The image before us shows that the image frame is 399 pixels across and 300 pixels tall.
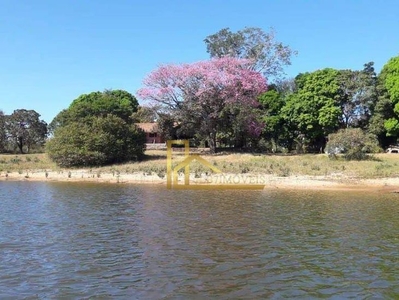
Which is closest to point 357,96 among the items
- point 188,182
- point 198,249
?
point 188,182

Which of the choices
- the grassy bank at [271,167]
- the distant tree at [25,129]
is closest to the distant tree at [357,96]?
the grassy bank at [271,167]

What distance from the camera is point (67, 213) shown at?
17.2 m

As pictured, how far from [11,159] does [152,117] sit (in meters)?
15.9

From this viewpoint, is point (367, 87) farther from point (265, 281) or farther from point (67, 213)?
point (265, 281)

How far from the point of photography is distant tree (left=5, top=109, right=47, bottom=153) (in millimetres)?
62250

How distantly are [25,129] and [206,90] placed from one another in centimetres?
3437

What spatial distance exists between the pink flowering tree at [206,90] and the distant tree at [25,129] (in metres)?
27.7

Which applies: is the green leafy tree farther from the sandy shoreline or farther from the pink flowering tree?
the sandy shoreline

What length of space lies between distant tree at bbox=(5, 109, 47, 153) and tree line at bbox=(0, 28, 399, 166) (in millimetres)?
14122

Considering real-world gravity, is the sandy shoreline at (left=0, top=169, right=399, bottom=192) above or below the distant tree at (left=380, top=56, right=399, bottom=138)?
below

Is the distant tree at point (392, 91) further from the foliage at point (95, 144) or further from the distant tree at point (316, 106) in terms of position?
the foliage at point (95, 144)

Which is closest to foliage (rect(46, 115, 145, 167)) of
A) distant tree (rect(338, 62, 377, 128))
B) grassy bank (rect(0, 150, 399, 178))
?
grassy bank (rect(0, 150, 399, 178))

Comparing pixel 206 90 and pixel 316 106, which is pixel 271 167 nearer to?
pixel 206 90

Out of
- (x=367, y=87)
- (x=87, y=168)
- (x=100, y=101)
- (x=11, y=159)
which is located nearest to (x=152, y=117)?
(x=100, y=101)
